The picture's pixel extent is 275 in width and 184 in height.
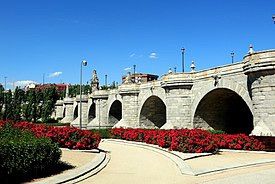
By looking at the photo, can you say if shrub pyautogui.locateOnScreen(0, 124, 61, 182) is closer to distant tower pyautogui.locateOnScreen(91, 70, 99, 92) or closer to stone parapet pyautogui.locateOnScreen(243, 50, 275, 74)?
stone parapet pyautogui.locateOnScreen(243, 50, 275, 74)

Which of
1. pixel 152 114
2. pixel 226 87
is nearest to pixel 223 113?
pixel 226 87

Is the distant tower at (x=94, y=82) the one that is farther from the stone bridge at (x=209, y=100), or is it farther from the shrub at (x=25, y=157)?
the shrub at (x=25, y=157)

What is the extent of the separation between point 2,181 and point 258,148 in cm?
1302

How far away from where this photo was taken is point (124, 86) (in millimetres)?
38469

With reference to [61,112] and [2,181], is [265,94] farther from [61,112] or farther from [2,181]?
[61,112]

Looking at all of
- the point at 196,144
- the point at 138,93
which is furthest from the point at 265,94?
the point at 138,93

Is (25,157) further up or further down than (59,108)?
further down

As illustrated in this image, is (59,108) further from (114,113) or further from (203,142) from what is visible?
(203,142)

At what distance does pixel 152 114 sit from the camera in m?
37.5

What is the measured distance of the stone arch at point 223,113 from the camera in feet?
86.7

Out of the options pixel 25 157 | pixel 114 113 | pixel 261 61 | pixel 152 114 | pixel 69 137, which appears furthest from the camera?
pixel 114 113

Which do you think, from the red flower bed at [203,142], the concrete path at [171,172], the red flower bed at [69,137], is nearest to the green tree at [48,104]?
the red flower bed at [69,137]

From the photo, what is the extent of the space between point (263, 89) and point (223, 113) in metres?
10.4

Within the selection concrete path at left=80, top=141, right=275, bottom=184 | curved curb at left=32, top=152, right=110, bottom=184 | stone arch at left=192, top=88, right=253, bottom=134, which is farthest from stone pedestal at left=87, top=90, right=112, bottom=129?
curved curb at left=32, top=152, right=110, bottom=184
